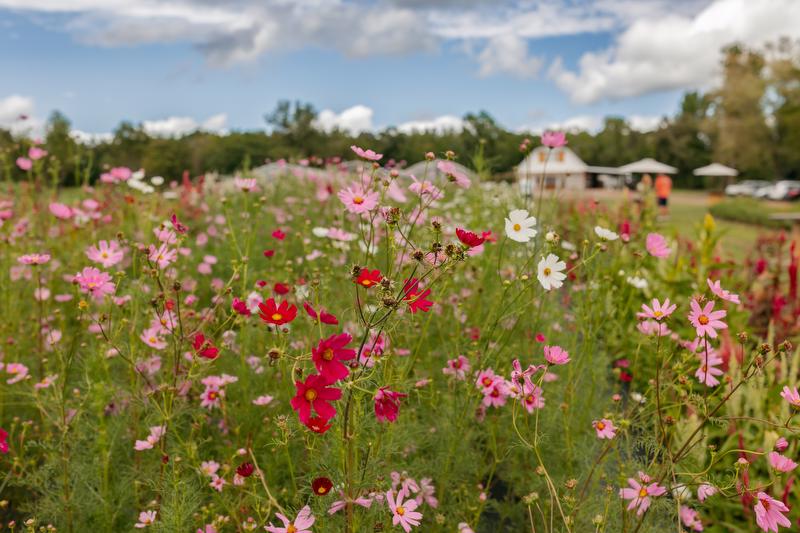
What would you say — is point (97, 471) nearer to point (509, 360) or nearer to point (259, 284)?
point (259, 284)

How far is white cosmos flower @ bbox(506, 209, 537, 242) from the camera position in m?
1.50

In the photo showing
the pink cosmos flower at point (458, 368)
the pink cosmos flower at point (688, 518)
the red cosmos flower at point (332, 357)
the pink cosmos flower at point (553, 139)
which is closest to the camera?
the red cosmos flower at point (332, 357)

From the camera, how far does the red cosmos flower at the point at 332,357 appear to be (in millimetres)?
1088

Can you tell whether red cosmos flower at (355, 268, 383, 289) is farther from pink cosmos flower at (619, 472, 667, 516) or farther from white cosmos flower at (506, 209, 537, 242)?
pink cosmos flower at (619, 472, 667, 516)

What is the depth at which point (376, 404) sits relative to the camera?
1.31 meters

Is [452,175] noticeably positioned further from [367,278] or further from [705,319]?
[705,319]

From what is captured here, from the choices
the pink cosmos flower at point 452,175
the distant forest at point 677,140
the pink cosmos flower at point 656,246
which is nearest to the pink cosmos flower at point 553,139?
the pink cosmos flower at point 656,246

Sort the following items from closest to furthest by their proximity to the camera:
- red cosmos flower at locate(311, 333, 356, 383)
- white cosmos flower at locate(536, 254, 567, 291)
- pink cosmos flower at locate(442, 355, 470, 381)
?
red cosmos flower at locate(311, 333, 356, 383) → white cosmos flower at locate(536, 254, 567, 291) → pink cosmos flower at locate(442, 355, 470, 381)

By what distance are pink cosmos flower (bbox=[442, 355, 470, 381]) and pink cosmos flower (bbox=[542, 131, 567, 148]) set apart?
87cm

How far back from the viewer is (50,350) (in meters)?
2.70

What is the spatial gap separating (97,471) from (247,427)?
0.50m

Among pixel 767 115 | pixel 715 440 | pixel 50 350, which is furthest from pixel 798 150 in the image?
pixel 50 350

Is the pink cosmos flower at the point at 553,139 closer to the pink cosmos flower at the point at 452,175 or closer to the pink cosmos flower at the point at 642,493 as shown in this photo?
the pink cosmos flower at the point at 452,175

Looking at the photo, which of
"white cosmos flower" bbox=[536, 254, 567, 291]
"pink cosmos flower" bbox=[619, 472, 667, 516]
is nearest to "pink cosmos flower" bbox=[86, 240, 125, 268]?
"white cosmos flower" bbox=[536, 254, 567, 291]
